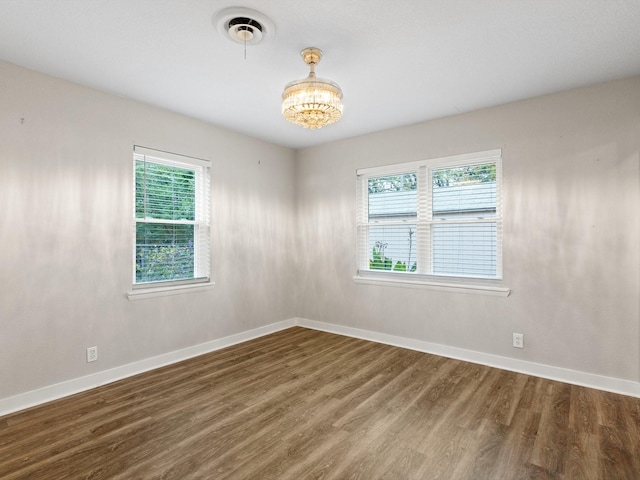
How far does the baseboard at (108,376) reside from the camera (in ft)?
8.70

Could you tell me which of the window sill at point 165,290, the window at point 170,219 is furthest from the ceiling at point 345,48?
the window sill at point 165,290

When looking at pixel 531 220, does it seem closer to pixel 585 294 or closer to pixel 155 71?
pixel 585 294

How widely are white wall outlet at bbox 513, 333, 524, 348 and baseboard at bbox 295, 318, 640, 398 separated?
0.15 metres

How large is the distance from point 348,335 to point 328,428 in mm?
2267

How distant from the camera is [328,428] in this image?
2.39 m

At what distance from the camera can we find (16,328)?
266 cm

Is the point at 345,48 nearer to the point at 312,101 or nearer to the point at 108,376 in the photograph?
the point at 312,101

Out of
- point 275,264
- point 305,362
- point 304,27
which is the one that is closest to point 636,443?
point 305,362

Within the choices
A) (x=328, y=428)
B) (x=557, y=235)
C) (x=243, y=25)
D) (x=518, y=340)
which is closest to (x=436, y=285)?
(x=518, y=340)

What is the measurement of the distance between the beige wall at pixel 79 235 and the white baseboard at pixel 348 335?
2.8 inches

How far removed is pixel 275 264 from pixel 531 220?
3.13m

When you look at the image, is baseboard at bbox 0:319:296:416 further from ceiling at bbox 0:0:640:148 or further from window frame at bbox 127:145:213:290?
ceiling at bbox 0:0:640:148

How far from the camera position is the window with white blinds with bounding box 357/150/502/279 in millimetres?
3666

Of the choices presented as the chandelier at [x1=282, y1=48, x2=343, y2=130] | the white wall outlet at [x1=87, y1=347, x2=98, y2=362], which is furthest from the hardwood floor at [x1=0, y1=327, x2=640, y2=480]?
the chandelier at [x1=282, y1=48, x2=343, y2=130]
